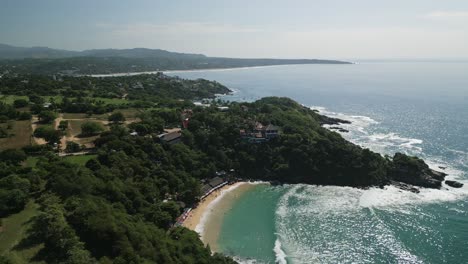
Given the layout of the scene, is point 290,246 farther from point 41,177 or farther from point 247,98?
point 247,98

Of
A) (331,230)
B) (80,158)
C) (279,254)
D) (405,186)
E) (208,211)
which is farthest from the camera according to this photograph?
(405,186)

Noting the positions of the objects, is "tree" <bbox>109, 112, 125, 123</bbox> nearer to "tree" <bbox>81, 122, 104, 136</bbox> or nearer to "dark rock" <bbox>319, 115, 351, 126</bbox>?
"tree" <bbox>81, 122, 104, 136</bbox>

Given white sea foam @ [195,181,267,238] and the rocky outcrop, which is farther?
the rocky outcrop

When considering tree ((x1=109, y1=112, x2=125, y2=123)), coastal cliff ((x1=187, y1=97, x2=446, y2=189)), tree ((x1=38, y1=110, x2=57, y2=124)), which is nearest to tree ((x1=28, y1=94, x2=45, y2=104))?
tree ((x1=38, y1=110, x2=57, y2=124))

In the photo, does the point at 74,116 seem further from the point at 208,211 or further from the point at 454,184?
the point at 454,184

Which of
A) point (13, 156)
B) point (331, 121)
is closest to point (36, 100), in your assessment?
point (13, 156)

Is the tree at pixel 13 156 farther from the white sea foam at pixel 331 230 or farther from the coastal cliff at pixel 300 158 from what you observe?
the white sea foam at pixel 331 230
